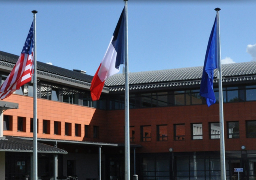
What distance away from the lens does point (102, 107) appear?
46156mm

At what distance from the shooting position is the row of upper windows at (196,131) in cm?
4119

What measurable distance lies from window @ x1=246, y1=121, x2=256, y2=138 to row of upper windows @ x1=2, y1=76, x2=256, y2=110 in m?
1.95

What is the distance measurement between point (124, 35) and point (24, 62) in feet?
15.9

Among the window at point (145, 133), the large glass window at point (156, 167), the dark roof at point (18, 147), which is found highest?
the window at point (145, 133)

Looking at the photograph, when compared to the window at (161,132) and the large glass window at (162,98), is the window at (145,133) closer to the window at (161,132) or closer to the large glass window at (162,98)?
the window at (161,132)

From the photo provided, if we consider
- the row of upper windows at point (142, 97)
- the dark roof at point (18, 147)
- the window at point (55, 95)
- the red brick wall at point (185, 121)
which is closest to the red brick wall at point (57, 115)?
the window at point (55, 95)

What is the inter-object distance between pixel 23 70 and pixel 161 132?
918 inches

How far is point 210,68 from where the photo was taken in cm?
2408

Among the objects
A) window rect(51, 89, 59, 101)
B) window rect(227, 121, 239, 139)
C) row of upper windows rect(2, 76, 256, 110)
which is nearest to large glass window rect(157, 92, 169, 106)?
row of upper windows rect(2, 76, 256, 110)

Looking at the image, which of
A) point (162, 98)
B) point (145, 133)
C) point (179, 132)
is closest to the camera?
point (179, 132)

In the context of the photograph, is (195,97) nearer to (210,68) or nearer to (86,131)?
(86,131)

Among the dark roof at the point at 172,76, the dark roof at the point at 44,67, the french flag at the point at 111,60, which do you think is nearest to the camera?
the french flag at the point at 111,60

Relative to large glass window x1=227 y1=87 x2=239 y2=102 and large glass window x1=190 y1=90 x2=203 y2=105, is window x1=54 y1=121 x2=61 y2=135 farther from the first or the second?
large glass window x1=227 y1=87 x2=239 y2=102

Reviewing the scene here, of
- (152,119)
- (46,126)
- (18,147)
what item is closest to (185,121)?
(152,119)
